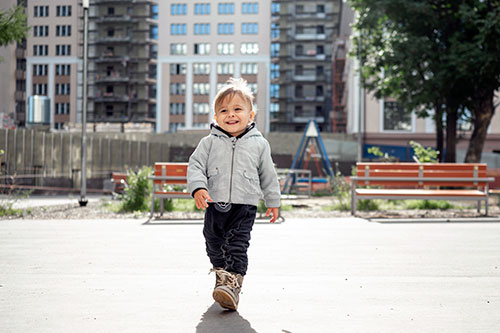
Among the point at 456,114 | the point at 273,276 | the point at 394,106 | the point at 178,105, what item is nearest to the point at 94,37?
the point at 178,105

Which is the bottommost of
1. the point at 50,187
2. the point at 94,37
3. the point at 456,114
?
the point at 50,187

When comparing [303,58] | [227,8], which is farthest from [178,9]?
[303,58]

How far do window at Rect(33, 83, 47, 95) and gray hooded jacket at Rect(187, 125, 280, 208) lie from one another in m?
90.9

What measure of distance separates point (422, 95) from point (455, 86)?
1.11 metres

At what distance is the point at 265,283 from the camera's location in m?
5.59

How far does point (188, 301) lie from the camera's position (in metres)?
4.78

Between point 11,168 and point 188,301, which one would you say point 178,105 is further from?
point 188,301

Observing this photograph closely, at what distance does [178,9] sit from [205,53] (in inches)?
263

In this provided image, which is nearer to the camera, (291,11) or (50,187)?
(50,187)

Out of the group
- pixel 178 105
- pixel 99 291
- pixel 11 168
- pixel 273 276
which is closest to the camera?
pixel 99 291

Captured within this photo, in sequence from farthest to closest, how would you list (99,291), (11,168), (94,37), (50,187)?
(94,37) < (50,187) < (11,168) < (99,291)

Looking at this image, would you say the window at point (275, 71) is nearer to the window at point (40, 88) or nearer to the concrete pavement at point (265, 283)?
the window at point (40, 88)

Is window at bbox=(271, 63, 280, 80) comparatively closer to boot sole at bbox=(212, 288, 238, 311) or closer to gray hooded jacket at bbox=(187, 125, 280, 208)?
gray hooded jacket at bbox=(187, 125, 280, 208)

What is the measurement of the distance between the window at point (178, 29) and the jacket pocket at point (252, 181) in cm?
8609
